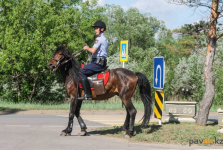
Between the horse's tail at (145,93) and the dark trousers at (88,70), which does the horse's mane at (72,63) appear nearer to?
the dark trousers at (88,70)

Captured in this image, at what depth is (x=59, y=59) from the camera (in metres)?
10.1

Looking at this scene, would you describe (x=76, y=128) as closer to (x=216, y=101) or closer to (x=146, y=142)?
(x=146, y=142)

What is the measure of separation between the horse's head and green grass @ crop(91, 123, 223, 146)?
2324 millimetres

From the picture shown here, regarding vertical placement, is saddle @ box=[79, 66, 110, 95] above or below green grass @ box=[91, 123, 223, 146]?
above

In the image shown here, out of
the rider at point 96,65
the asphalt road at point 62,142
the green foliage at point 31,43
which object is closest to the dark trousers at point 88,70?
the rider at point 96,65

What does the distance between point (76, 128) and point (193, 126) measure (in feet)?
12.3

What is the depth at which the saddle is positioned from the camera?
9.97m

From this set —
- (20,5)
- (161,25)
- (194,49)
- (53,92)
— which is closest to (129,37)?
(161,25)

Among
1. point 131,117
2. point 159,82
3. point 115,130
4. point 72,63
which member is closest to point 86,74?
point 72,63

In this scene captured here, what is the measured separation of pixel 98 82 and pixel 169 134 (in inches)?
94.5

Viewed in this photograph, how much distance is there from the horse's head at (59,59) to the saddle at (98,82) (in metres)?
0.80

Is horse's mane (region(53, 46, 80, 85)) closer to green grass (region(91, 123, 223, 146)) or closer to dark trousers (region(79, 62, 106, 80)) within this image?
dark trousers (region(79, 62, 106, 80))

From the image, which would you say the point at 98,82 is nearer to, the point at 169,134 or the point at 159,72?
the point at 169,134

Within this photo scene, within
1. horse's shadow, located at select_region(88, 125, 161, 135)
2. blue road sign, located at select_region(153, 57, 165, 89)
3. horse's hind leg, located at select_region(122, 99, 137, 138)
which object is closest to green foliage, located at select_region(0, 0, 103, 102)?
blue road sign, located at select_region(153, 57, 165, 89)
